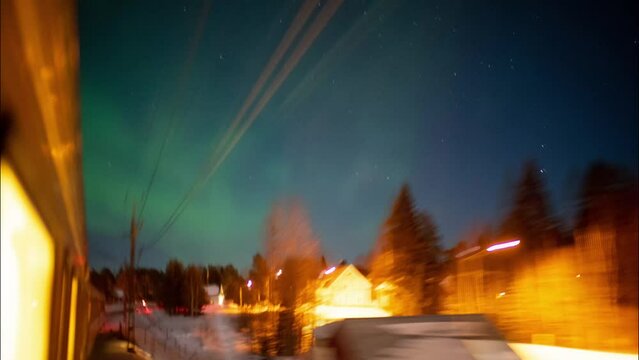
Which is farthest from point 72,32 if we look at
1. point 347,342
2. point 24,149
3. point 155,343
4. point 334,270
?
point 155,343

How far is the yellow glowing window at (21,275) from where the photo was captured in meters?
1.96

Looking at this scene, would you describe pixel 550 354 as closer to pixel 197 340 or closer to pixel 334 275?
pixel 334 275

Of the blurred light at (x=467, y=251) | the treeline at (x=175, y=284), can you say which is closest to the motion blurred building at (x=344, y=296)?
the blurred light at (x=467, y=251)

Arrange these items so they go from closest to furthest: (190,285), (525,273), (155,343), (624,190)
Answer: (624,190) → (525,273) → (155,343) → (190,285)

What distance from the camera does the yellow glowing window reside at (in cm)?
196

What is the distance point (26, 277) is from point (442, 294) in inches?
754

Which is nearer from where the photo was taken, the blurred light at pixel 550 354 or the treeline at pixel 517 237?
the blurred light at pixel 550 354

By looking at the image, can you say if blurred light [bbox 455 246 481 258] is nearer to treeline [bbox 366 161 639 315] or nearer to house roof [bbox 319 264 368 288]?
treeline [bbox 366 161 639 315]

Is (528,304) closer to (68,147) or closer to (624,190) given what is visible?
(624,190)

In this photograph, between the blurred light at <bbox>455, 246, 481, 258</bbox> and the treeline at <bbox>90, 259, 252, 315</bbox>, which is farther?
the treeline at <bbox>90, 259, 252, 315</bbox>

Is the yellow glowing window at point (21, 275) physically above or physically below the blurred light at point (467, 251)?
below

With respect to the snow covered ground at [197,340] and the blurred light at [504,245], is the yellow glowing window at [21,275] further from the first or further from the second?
the snow covered ground at [197,340]

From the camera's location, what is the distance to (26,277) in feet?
8.02

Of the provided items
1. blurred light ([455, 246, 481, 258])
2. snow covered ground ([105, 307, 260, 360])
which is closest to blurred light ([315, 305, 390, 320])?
snow covered ground ([105, 307, 260, 360])
